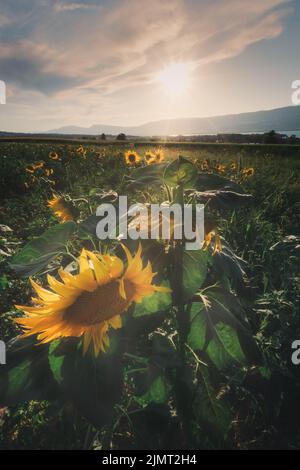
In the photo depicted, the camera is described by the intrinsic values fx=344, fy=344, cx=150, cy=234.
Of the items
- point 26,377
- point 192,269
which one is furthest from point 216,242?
point 26,377

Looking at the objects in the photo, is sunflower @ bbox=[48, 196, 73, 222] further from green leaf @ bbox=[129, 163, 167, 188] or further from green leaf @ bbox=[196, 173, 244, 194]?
green leaf @ bbox=[196, 173, 244, 194]

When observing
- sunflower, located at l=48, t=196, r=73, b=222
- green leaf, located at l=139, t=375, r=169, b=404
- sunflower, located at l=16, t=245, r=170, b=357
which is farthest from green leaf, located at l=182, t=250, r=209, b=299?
sunflower, located at l=48, t=196, r=73, b=222

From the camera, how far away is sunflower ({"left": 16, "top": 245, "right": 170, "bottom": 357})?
0.86 meters

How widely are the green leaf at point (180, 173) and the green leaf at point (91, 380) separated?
47 centimetres

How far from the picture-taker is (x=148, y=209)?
841 mm

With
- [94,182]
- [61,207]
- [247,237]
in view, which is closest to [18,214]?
[94,182]

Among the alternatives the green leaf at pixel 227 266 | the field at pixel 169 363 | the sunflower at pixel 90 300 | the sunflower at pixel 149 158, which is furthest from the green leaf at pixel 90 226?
the sunflower at pixel 149 158

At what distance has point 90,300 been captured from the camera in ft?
3.02

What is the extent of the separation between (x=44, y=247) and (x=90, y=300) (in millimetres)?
279

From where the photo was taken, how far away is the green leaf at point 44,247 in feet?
3.50

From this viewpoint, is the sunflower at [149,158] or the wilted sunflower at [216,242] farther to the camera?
the sunflower at [149,158]

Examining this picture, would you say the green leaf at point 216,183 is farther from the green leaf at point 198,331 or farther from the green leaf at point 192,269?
the green leaf at point 198,331

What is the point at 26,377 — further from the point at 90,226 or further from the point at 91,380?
the point at 90,226

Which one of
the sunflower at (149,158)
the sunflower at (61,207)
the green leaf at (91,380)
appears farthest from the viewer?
the sunflower at (149,158)
